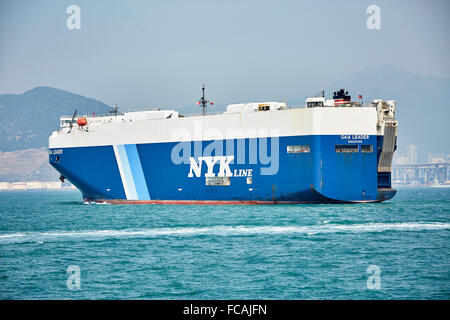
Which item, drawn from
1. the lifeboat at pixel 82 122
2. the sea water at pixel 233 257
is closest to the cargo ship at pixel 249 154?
the lifeboat at pixel 82 122

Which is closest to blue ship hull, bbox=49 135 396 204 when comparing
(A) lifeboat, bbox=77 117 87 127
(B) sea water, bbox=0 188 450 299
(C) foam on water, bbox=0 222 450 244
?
(A) lifeboat, bbox=77 117 87 127

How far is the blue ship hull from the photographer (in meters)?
45.2

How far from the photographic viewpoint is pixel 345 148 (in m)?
45.3

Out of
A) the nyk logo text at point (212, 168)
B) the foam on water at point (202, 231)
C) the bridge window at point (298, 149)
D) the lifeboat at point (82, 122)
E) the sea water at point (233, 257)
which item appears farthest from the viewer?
the lifeboat at point (82, 122)

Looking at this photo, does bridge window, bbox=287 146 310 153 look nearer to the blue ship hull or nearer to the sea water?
the blue ship hull

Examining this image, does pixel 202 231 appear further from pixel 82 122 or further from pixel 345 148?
pixel 82 122

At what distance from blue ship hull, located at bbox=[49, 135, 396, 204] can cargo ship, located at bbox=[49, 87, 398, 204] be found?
8cm

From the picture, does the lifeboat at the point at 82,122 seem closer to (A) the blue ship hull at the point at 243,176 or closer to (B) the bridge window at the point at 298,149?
(A) the blue ship hull at the point at 243,176

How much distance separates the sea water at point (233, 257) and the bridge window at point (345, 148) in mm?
5607

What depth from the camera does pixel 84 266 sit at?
24.2 metres

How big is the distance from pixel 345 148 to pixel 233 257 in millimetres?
22202

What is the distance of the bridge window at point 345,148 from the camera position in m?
45.2

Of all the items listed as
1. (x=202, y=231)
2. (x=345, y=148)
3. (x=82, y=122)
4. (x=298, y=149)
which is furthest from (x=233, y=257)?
(x=82, y=122)
